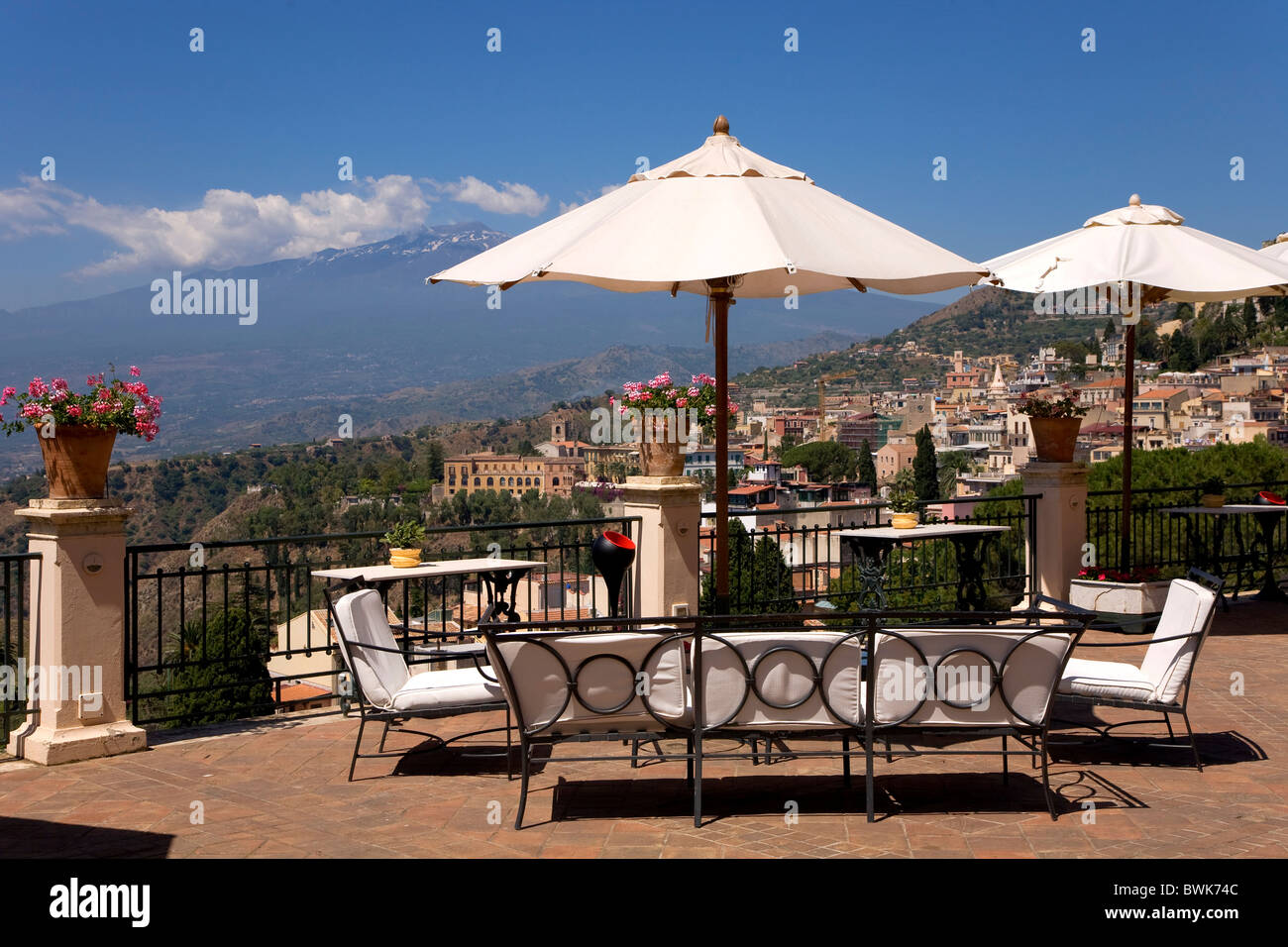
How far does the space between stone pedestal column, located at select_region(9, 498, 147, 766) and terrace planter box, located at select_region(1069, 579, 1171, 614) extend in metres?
6.66

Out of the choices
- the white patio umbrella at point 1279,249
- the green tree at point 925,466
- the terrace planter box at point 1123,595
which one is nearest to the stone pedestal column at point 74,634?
the terrace planter box at point 1123,595

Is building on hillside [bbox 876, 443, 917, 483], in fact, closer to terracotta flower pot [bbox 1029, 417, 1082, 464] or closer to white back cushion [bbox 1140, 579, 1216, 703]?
terracotta flower pot [bbox 1029, 417, 1082, 464]

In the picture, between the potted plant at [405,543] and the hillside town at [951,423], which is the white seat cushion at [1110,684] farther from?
the hillside town at [951,423]

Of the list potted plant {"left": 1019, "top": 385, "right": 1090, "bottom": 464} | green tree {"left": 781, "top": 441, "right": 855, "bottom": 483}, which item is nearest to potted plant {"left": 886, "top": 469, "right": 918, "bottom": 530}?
potted plant {"left": 1019, "top": 385, "right": 1090, "bottom": 464}

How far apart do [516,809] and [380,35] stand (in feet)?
564

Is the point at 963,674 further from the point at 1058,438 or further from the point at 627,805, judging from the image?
the point at 1058,438

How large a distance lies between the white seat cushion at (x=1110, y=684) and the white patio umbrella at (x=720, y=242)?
163 cm

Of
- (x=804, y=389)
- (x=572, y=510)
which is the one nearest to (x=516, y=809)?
(x=572, y=510)

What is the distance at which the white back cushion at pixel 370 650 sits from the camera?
15.9ft

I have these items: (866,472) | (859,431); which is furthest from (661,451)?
(859,431)

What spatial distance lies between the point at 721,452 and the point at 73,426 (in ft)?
10.5

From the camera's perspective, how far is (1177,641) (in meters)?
4.90
